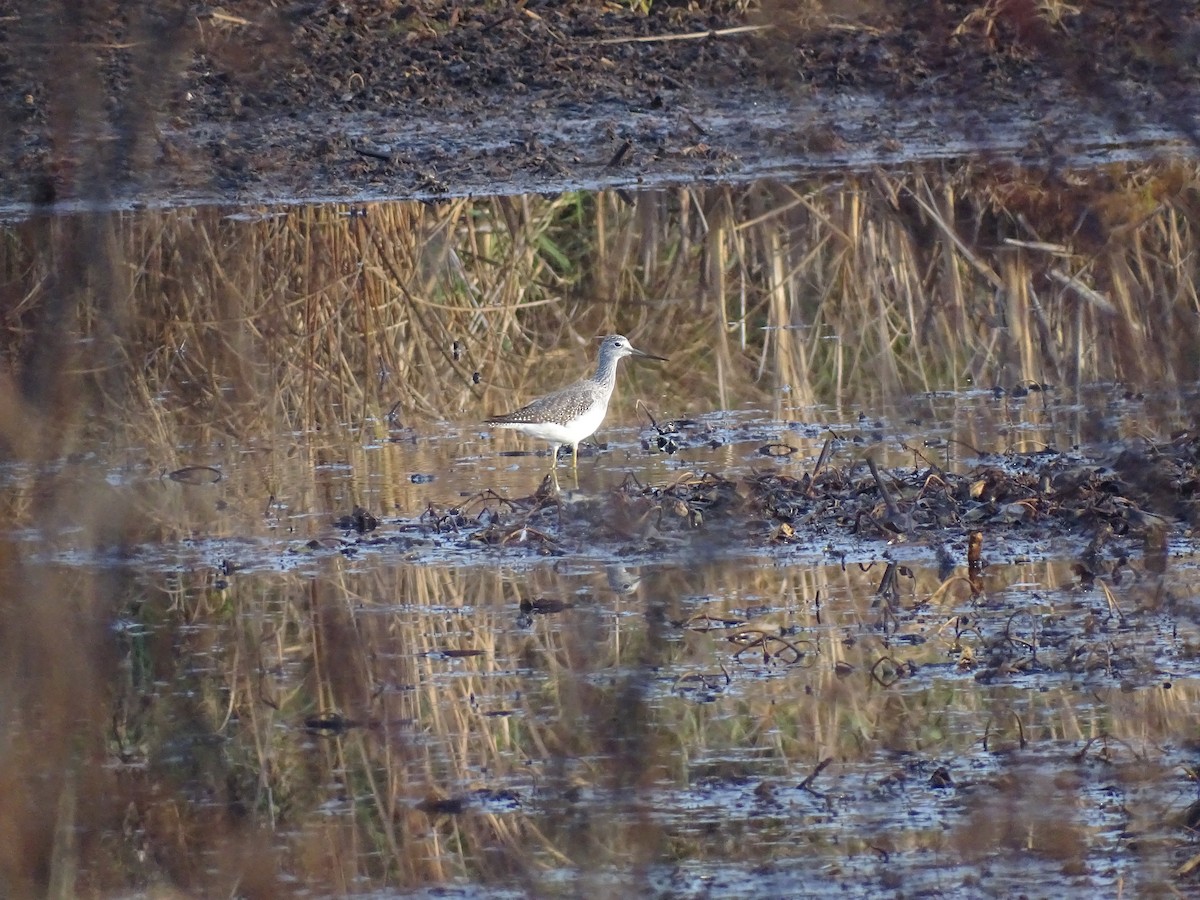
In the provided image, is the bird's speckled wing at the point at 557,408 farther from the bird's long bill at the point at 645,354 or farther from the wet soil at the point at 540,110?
the wet soil at the point at 540,110

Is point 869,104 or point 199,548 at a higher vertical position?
point 869,104

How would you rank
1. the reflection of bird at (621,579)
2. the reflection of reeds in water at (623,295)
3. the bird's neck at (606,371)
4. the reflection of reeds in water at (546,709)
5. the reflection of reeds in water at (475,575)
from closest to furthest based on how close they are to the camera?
the reflection of reeds in water at (475,575)
the reflection of reeds in water at (546,709)
the reflection of bird at (621,579)
the bird's neck at (606,371)
the reflection of reeds in water at (623,295)

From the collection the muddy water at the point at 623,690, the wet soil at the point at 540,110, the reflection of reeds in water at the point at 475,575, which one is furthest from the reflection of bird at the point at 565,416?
the wet soil at the point at 540,110

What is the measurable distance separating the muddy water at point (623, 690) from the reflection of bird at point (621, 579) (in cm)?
2

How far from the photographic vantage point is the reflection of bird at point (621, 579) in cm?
597

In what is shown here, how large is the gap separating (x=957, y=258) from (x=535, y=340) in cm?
238

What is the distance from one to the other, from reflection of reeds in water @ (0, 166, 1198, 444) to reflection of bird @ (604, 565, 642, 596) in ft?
8.26

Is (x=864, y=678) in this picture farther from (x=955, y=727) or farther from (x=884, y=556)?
(x=884, y=556)

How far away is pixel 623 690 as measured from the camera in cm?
292

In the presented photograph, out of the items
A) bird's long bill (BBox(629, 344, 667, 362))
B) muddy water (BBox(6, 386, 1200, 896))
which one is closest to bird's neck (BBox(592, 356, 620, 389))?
bird's long bill (BBox(629, 344, 667, 362))

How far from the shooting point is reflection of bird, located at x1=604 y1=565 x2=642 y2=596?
597 centimetres

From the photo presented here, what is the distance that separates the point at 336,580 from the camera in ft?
20.4

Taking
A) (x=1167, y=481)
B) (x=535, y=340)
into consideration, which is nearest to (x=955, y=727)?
(x=1167, y=481)

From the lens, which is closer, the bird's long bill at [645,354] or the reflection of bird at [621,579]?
the reflection of bird at [621,579]
